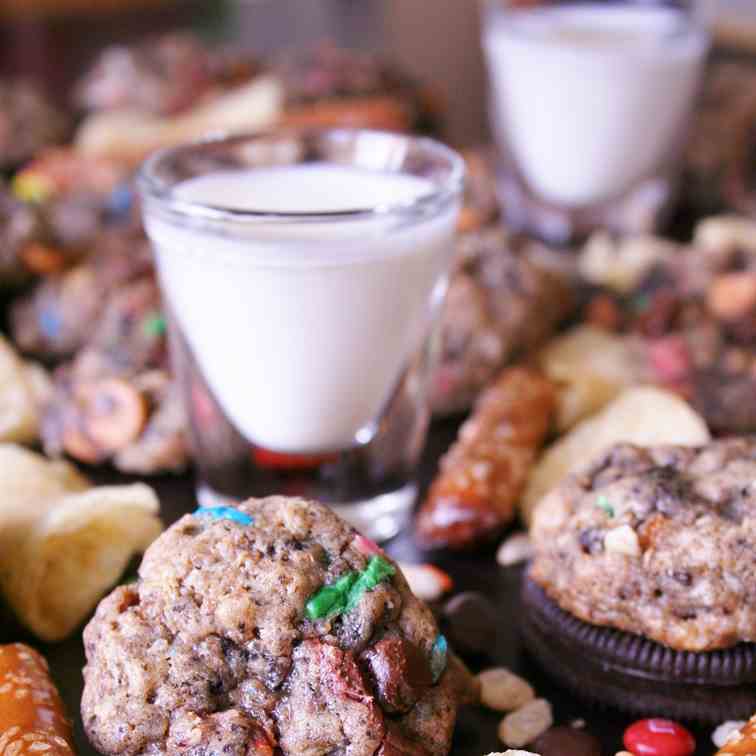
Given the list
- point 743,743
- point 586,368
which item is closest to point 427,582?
point 743,743

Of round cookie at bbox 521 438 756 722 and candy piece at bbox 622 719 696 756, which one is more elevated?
round cookie at bbox 521 438 756 722

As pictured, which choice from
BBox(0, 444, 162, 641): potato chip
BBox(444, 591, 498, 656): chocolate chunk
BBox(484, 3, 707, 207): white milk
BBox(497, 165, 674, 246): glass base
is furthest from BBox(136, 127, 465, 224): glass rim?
BBox(497, 165, 674, 246): glass base

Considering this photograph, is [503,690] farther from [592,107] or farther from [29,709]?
[592,107]

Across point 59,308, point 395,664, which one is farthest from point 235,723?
point 59,308

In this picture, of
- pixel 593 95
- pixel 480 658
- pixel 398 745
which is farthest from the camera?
pixel 593 95

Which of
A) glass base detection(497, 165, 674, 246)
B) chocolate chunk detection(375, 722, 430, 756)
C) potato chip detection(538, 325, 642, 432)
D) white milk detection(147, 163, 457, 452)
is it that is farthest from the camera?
glass base detection(497, 165, 674, 246)

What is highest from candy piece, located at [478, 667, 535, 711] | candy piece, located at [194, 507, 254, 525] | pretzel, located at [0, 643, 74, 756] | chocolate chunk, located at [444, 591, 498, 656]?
candy piece, located at [194, 507, 254, 525]

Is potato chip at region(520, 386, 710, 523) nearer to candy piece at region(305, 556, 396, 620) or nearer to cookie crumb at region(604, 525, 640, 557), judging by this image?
cookie crumb at region(604, 525, 640, 557)

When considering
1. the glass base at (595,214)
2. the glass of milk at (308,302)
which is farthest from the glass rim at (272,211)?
the glass base at (595,214)

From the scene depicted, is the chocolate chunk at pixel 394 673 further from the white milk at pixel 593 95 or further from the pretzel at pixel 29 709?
the white milk at pixel 593 95
